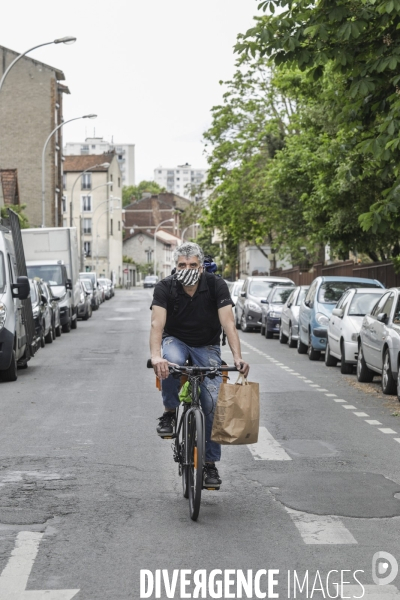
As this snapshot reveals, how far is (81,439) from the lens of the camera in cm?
1080

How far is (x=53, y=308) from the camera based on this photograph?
30.4 meters

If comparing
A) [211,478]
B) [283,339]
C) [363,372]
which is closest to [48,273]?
[283,339]

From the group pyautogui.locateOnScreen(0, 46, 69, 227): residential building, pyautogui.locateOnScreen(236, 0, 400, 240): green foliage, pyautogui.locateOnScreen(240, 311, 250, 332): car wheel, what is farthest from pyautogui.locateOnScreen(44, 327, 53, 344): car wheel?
pyautogui.locateOnScreen(0, 46, 69, 227): residential building

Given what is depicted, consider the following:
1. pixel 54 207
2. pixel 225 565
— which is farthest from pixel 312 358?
pixel 54 207

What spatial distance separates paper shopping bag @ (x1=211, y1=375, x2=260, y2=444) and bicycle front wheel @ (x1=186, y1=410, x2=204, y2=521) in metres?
0.16

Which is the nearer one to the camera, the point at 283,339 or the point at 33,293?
→ the point at 33,293

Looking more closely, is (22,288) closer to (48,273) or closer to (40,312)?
Answer: (40,312)

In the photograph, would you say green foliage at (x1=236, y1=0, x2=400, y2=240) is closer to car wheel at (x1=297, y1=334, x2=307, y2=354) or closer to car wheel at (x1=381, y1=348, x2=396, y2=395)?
car wheel at (x1=381, y1=348, x2=396, y2=395)

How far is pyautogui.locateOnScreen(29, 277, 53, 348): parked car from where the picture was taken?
2370 centimetres

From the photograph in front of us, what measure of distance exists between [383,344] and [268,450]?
5.74 m

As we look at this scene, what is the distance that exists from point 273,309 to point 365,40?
18.8m

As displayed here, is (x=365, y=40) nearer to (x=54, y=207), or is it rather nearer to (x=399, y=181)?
(x=399, y=181)

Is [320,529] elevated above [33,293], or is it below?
below

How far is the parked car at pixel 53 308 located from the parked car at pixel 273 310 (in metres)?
5.85
